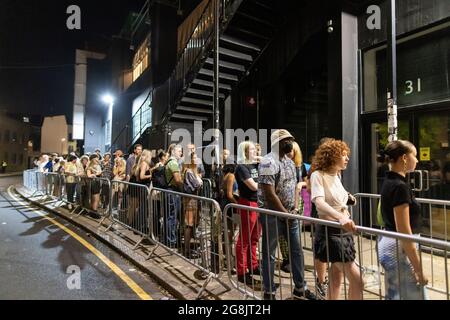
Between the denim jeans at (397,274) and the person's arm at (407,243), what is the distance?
0.17 ft

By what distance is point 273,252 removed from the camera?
3.84 metres

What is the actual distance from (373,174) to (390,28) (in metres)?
3.21

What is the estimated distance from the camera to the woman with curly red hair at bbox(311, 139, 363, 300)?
3.01 metres

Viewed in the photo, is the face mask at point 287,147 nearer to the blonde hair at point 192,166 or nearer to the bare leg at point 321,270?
the bare leg at point 321,270

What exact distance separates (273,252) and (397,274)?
1399 mm

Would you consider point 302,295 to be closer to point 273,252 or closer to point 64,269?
point 273,252

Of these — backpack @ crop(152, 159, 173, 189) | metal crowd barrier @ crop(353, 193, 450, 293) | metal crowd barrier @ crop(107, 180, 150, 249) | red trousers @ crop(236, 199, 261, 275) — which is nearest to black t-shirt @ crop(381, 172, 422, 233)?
metal crowd barrier @ crop(353, 193, 450, 293)

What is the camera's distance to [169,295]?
436 centimetres

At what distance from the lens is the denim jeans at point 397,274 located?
8.47 feet

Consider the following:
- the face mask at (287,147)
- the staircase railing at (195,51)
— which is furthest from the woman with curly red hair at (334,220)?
the staircase railing at (195,51)

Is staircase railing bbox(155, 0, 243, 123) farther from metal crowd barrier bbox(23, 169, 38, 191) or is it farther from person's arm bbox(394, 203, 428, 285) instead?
person's arm bbox(394, 203, 428, 285)

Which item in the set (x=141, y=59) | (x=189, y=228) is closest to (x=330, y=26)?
(x=189, y=228)
